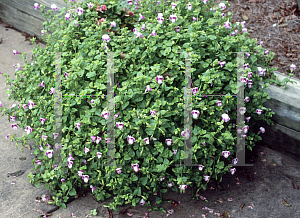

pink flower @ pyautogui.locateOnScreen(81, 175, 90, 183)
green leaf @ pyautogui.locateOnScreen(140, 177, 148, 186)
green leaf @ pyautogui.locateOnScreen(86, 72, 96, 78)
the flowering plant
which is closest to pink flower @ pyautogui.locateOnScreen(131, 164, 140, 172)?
the flowering plant

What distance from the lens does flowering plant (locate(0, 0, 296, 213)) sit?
226 centimetres

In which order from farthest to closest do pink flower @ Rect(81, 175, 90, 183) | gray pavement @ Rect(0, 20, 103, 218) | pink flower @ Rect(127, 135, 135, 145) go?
gray pavement @ Rect(0, 20, 103, 218), pink flower @ Rect(81, 175, 90, 183), pink flower @ Rect(127, 135, 135, 145)

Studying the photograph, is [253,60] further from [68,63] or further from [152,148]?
[68,63]

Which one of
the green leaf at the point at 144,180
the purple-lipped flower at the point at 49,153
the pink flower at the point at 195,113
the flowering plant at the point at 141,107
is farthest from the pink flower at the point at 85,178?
the pink flower at the point at 195,113

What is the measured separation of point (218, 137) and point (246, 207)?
634 millimetres

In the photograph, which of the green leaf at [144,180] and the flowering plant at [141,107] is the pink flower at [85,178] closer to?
the flowering plant at [141,107]

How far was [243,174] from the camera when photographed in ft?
9.17

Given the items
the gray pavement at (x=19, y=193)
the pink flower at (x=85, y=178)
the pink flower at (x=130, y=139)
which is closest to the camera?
the pink flower at (x=130, y=139)

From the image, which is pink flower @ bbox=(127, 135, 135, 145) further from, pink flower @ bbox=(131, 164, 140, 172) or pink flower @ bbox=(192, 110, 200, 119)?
pink flower @ bbox=(192, 110, 200, 119)

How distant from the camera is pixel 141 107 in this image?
2.31m

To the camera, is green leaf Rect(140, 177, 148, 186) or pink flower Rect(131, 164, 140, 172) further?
green leaf Rect(140, 177, 148, 186)

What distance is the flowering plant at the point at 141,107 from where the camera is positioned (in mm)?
2260

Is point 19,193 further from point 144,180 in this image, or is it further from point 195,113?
point 195,113

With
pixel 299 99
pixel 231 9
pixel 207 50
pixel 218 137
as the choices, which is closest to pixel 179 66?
pixel 207 50
